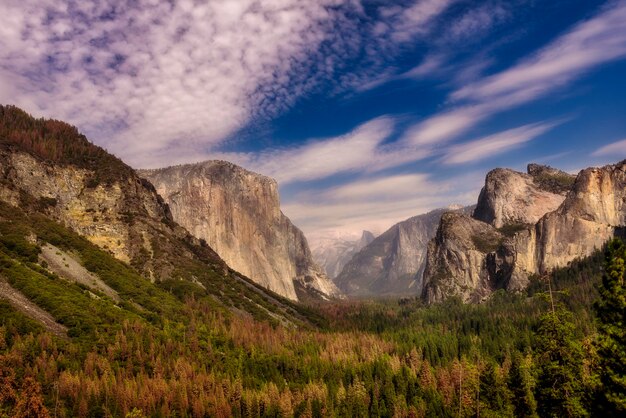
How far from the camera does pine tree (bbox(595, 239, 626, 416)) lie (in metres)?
34.5

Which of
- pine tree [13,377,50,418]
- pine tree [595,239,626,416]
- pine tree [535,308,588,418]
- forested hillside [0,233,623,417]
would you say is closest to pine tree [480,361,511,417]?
forested hillside [0,233,623,417]

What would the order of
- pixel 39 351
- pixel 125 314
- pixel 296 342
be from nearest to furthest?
pixel 39 351 < pixel 125 314 < pixel 296 342

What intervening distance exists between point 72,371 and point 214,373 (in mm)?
41962

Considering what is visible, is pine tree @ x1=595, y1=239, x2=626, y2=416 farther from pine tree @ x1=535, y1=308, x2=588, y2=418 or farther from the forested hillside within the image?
pine tree @ x1=535, y1=308, x2=588, y2=418

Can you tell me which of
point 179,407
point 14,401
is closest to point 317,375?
point 179,407

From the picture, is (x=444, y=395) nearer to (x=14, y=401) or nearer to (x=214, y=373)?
(x=214, y=373)

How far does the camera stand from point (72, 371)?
4109 inches

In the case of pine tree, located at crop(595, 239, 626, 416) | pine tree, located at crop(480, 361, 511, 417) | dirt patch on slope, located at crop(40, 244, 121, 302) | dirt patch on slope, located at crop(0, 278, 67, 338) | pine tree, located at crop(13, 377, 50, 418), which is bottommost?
pine tree, located at crop(480, 361, 511, 417)

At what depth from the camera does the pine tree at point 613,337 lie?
34.5m

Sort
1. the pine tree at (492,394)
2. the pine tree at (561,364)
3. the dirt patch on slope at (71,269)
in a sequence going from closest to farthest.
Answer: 1. the pine tree at (561,364)
2. the pine tree at (492,394)
3. the dirt patch on slope at (71,269)

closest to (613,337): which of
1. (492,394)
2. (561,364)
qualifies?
(561,364)

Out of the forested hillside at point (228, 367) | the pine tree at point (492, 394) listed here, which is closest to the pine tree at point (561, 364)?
the forested hillside at point (228, 367)

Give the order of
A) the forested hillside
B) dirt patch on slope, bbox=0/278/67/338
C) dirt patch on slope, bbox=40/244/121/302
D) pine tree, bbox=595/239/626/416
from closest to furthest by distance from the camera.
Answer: pine tree, bbox=595/239/626/416 → the forested hillside → dirt patch on slope, bbox=0/278/67/338 → dirt patch on slope, bbox=40/244/121/302

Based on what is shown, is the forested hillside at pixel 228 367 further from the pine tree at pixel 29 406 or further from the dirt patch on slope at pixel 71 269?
the dirt patch on slope at pixel 71 269
